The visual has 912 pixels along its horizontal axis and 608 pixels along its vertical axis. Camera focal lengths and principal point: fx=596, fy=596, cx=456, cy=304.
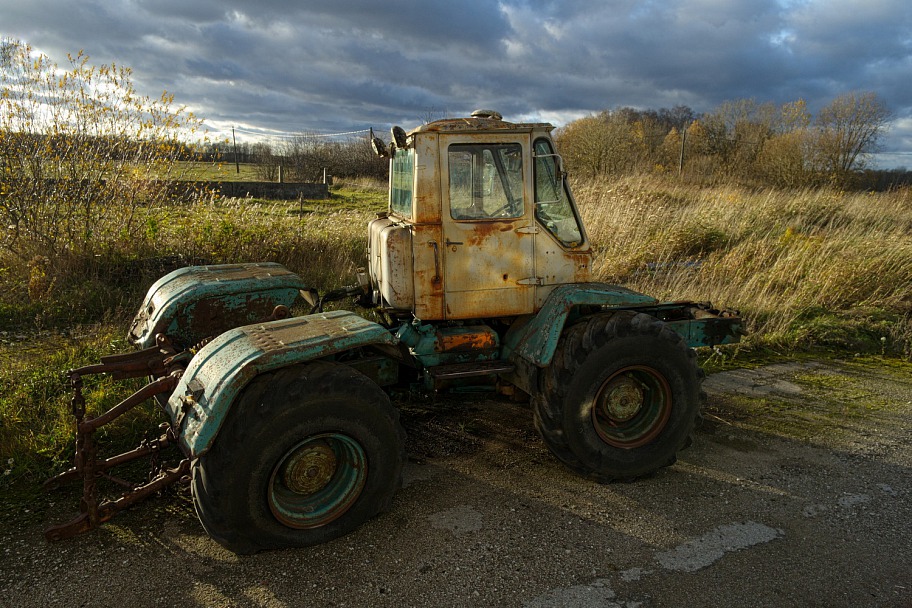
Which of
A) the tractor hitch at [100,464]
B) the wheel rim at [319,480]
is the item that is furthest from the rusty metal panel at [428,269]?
the tractor hitch at [100,464]

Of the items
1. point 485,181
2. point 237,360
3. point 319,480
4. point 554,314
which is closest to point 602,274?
point 554,314

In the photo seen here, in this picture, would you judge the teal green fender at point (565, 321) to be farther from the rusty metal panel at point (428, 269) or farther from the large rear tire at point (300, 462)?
the large rear tire at point (300, 462)

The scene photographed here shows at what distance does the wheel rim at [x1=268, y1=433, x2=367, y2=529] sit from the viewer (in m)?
3.28

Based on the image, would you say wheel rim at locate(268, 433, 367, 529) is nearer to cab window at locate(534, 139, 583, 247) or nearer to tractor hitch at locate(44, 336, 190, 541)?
tractor hitch at locate(44, 336, 190, 541)

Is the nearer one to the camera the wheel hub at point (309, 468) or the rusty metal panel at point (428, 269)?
the wheel hub at point (309, 468)

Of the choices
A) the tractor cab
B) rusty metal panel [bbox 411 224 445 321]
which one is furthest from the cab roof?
rusty metal panel [bbox 411 224 445 321]

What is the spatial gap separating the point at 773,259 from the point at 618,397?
261 inches

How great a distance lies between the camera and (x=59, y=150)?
802 centimetres

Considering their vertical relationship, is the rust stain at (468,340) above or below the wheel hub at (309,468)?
above

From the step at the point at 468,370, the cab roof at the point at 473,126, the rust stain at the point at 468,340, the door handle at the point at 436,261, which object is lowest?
the step at the point at 468,370

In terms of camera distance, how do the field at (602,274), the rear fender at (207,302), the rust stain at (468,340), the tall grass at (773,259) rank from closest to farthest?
the rust stain at (468,340)
the rear fender at (207,302)
the field at (602,274)
the tall grass at (773,259)

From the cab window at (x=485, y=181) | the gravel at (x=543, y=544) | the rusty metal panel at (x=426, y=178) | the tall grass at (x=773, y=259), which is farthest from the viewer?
the tall grass at (x=773, y=259)

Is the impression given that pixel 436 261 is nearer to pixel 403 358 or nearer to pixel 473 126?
pixel 403 358

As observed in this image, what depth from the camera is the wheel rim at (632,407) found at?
161 inches
